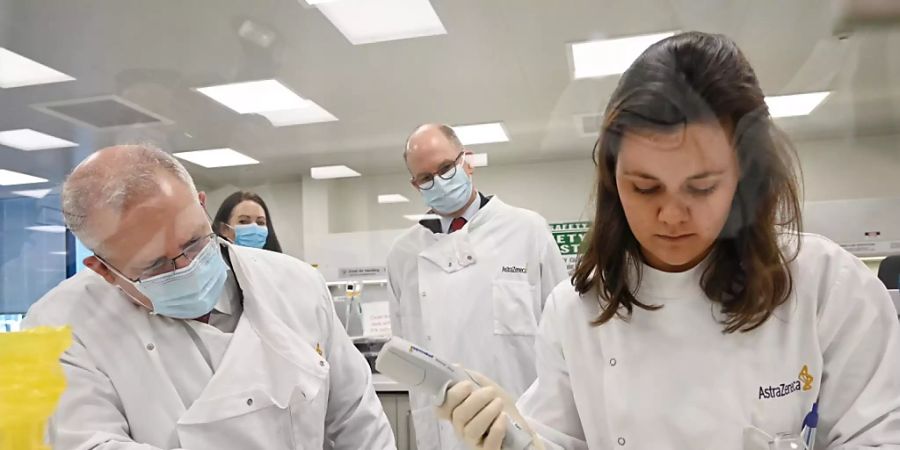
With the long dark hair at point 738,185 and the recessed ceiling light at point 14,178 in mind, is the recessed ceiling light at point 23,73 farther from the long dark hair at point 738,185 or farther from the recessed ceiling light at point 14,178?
the long dark hair at point 738,185

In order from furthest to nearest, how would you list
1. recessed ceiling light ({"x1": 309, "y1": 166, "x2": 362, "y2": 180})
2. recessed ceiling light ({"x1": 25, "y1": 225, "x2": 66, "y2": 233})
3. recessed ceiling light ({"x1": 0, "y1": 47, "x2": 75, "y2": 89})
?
1. recessed ceiling light ({"x1": 309, "y1": 166, "x2": 362, "y2": 180})
2. recessed ceiling light ({"x1": 0, "y1": 47, "x2": 75, "y2": 89})
3. recessed ceiling light ({"x1": 25, "y1": 225, "x2": 66, "y2": 233})

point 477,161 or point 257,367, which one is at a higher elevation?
point 477,161

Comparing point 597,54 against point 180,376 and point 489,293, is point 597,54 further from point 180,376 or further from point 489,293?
point 180,376

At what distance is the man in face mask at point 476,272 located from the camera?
1292mm

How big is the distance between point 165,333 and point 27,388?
407mm

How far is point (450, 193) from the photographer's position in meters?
1.29

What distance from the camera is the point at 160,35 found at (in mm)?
1996

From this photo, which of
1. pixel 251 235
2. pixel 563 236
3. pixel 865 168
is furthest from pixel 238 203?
pixel 865 168

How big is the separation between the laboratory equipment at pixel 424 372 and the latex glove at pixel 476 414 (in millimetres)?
10

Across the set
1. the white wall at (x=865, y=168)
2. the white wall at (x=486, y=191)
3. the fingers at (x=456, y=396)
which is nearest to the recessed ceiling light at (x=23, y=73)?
the white wall at (x=486, y=191)

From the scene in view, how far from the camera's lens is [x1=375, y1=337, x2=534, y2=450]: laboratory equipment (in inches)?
21.3

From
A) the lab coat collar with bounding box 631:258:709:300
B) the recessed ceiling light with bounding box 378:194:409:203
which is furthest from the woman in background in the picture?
the recessed ceiling light with bounding box 378:194:409:203

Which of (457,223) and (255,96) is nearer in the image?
(457,223)

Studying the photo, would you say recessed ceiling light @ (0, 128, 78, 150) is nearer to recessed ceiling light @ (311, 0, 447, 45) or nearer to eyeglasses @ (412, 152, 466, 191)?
eyeglasses @ (412, 152, 466, 191)
